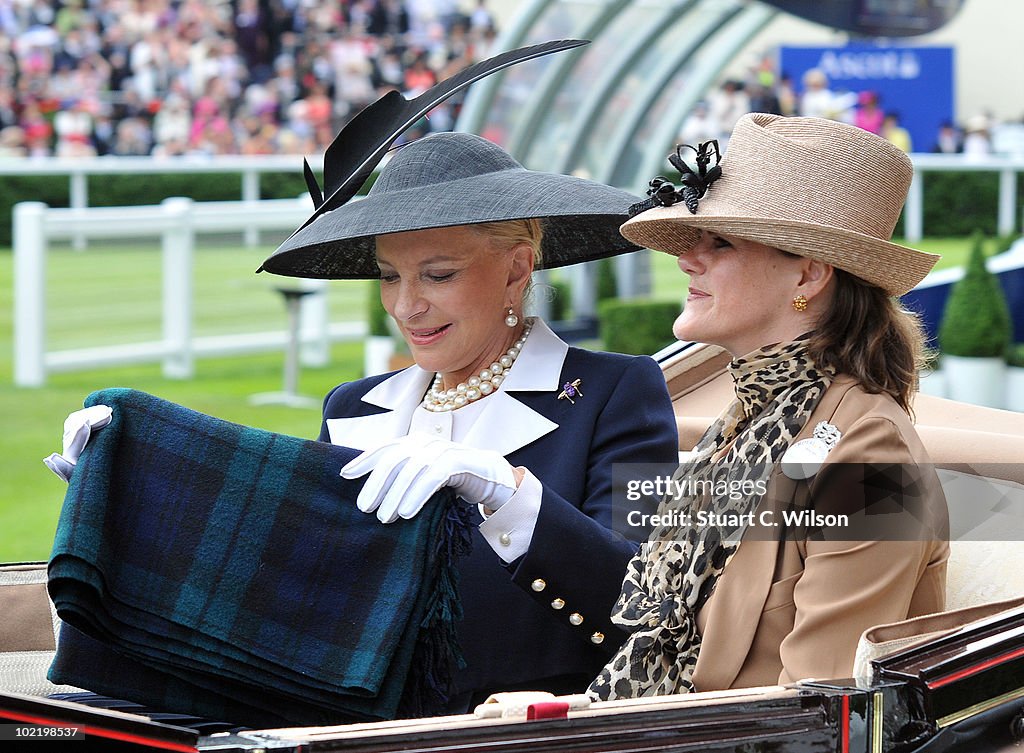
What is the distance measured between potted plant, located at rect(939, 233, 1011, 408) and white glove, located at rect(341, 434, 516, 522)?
272 inches

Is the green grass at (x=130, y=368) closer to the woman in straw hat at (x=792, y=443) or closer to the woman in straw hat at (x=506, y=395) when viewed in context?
the woman in straw hat at (x=506, y=395)

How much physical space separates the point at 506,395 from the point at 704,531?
0.63m

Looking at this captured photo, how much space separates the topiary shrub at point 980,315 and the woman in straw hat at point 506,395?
6.19 meters

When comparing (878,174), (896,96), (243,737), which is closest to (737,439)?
(878,174)

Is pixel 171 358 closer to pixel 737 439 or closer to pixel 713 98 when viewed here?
pixel 737 439

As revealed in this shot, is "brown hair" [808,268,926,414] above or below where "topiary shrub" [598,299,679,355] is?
above

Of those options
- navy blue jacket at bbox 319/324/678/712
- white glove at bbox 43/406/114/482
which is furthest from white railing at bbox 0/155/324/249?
white glove at bbox 43/406/114/482

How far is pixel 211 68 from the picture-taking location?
2016cm

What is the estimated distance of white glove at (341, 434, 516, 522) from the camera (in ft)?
6.83

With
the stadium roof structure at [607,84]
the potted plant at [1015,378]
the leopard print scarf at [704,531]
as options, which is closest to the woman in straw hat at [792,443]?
the leopard print scarf at [704,531]

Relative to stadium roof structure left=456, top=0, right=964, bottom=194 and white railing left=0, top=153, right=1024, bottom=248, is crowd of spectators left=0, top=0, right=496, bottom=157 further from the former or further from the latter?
stadium roof structure left=456, top=0, right=964, bottom=194

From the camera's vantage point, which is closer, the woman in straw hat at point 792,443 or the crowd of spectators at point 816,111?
the woman in straw hat at point 792,443

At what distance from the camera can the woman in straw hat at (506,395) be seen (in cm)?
225

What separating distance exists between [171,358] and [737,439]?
9.19 meters
